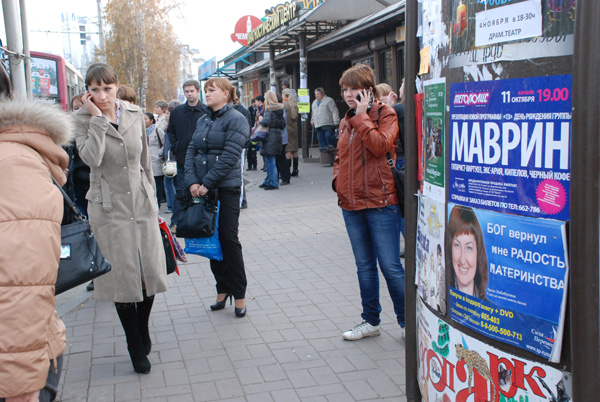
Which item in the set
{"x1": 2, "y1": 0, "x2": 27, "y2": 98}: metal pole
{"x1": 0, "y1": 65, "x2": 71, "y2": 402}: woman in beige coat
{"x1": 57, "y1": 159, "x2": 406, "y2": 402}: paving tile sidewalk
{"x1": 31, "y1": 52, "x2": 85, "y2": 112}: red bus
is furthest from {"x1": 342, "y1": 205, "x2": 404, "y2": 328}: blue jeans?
{"x1": 31, "y1": 52, "x2": 85, "y2": 112}: red bus

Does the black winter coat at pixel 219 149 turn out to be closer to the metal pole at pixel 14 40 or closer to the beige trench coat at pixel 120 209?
the beige trench coat at pixel 120 209

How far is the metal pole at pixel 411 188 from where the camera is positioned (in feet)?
8.51

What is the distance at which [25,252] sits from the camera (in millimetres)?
1742

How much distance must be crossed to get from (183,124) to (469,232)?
6.20m

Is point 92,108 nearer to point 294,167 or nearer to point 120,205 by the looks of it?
point 120,205

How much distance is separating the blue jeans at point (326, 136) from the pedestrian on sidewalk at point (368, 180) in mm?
11286

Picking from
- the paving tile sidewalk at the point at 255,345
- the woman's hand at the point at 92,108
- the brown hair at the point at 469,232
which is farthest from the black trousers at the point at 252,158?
the brown hair at the point at 469,232

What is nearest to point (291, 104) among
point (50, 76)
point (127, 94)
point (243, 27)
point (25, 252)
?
point (50, 76)

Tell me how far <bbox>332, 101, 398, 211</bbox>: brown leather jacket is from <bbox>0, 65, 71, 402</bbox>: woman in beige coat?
253 centimetres

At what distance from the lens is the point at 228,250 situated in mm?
5172

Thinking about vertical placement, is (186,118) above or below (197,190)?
above

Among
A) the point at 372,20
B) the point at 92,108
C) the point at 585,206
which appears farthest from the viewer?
the point at 372,20

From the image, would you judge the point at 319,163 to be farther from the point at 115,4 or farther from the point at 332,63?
the point at 115,4

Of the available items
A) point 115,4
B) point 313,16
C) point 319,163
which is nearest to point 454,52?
point 313,16
